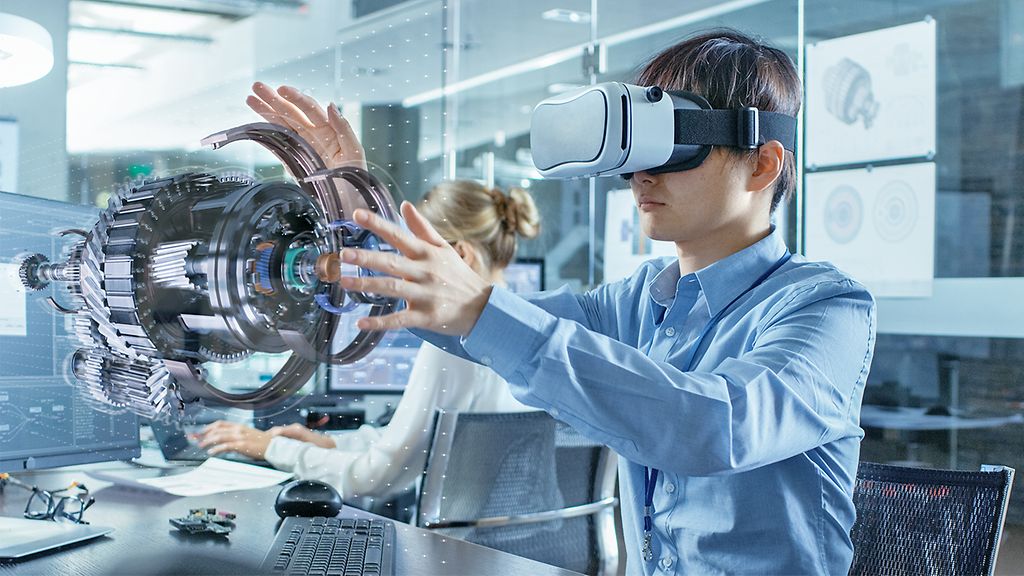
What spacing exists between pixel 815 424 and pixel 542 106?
0.40 meters

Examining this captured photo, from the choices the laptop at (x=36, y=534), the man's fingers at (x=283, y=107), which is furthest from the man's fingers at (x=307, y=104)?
the laptop at (x=36, y=534)

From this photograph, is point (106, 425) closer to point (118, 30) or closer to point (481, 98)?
point (118, 30)

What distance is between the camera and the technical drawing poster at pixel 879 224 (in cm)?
280

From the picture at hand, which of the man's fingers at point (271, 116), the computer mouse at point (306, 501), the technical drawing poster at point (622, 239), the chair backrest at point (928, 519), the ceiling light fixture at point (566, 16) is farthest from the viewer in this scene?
the ceiling light fixture at point (566, 16)

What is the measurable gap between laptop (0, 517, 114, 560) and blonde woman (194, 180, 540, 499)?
0.25 metres

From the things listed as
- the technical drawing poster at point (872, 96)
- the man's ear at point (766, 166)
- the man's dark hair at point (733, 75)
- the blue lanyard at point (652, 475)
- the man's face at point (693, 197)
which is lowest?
the blue lanyard at point (652, 475)

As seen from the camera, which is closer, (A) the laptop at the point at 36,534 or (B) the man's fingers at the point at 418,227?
(B) the man's fingers at the point at 418,227

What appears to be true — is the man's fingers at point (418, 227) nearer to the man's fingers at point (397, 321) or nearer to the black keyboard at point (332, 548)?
the man's fingers at point (397, 321)

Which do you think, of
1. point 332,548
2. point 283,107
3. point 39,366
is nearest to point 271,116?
point 283,107

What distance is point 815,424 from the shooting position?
92cm

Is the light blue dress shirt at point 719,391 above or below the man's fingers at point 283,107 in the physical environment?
below

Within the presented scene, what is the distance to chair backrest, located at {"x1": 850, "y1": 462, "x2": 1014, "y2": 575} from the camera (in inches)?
49.2

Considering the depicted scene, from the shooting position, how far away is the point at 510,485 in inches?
74.7

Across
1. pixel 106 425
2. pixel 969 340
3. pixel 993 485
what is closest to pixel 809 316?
pixel 993 485
